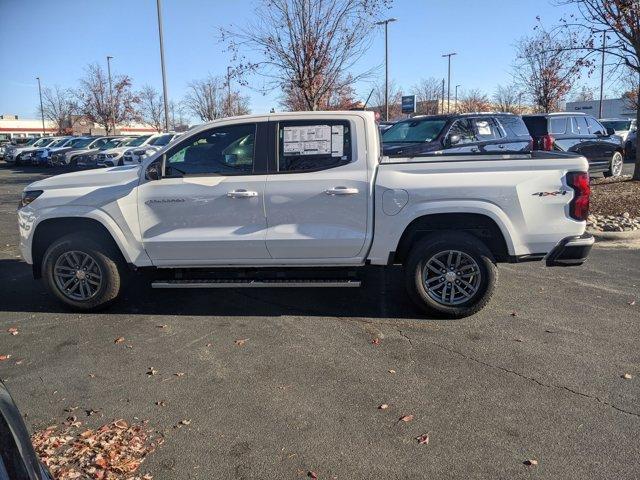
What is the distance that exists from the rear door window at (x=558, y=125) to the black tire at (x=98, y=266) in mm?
11970

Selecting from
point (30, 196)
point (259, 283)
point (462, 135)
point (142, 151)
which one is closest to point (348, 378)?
point (259, 283)

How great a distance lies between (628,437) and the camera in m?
3.20

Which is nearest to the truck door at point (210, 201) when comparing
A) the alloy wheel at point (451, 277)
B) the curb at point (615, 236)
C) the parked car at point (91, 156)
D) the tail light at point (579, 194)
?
the alloy wheel at point (451, 277)

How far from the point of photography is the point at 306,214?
5.17 meters

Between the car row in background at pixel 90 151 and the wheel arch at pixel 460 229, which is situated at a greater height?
the car row in background at pixel 90 151

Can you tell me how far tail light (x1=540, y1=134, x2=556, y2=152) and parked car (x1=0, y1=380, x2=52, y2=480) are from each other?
13679 millimetres

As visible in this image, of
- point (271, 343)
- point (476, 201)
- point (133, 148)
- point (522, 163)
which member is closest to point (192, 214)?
point (271, 343)

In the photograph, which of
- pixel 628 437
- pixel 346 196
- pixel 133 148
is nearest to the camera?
pixel 628 437

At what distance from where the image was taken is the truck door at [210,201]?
5227mm

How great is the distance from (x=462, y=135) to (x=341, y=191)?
663cm

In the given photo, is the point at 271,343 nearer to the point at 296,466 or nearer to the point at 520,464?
the point at 296,466

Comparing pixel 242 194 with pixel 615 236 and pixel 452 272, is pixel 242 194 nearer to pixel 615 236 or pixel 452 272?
pixel 452 272

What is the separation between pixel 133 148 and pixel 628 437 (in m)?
22.5

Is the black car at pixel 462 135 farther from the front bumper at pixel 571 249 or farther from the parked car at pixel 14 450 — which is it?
the parked car at pixel 14 450
